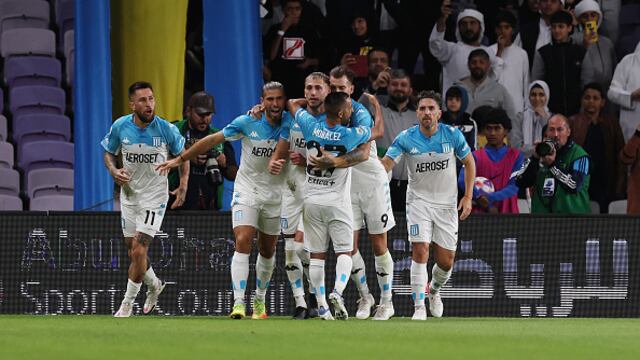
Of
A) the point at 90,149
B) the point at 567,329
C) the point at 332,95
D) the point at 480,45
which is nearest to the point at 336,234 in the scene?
the point at 332,95

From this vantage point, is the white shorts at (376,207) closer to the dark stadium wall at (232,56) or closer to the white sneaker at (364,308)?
the white sneaker at (364,308)

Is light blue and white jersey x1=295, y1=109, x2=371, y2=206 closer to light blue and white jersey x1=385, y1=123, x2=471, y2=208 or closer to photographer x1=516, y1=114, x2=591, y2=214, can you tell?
light blue and white jersey x1=385, y1=123, x2=471, y2=208

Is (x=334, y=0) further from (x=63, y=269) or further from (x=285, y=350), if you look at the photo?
(x=285, y=350)

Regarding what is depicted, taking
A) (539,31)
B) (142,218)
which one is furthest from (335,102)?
(539,31)

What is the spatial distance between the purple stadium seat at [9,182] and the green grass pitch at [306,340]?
6773 mm

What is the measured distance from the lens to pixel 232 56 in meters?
16.7

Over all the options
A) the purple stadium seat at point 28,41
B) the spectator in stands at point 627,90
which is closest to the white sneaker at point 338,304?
the spectator in stands at point 627,90

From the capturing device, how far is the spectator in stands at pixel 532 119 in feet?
56.7

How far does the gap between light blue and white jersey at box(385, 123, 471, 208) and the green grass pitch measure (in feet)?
4.97

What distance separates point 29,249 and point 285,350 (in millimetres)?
7194

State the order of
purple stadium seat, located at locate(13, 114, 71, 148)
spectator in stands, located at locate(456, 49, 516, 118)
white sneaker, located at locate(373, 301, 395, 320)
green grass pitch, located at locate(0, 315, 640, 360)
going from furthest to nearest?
purple stadium seat, located at locate(13, 114, 71, 148)
spectator in stands, located at locate(456, 49, 516, 118)
white sneaker, located at locate(373, 301, 395, 320)
green grass pitch, located at locate(0, 315, 640, 360)

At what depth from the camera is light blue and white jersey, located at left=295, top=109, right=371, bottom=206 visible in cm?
1186

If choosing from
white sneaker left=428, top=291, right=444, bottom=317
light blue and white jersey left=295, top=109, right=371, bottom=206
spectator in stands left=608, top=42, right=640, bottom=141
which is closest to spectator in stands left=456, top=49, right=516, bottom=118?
spectator in stands left=608, top=42, right=640, bottom=141

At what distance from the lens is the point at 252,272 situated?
14.9 metres
